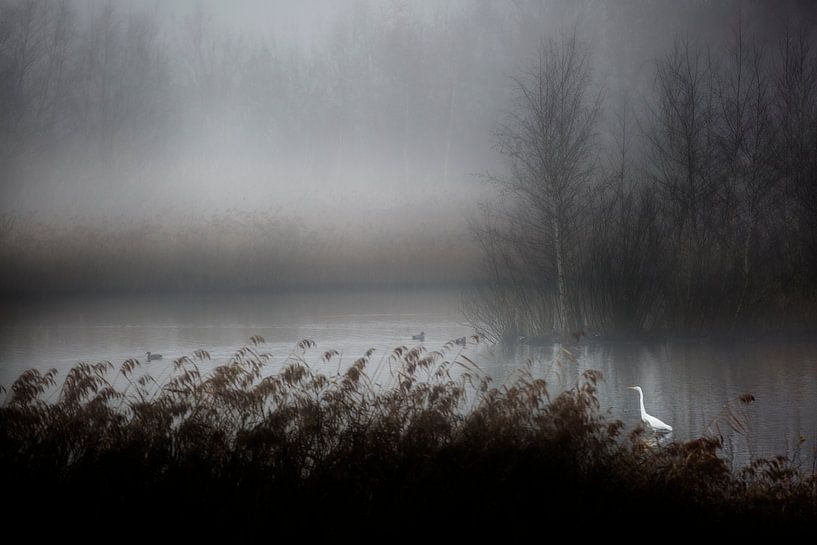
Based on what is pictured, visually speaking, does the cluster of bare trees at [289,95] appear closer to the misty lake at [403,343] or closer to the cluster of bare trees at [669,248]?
the misty lake at [403,343]

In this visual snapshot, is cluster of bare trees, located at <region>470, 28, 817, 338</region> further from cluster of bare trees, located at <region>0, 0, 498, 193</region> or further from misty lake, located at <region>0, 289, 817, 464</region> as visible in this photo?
cluster of bare trees, located at <region>0, 0, 498, 193</region>

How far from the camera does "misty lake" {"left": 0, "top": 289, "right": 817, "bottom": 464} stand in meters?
7.51

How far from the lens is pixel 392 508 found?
3.82 m

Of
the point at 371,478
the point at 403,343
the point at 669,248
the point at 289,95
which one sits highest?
the point at 289,95

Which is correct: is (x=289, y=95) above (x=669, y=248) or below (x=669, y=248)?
above

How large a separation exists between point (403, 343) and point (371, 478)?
835 cm

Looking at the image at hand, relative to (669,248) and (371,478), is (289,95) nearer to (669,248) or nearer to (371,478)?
(669,248)

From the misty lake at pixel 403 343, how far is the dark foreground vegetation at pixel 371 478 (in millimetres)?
1646

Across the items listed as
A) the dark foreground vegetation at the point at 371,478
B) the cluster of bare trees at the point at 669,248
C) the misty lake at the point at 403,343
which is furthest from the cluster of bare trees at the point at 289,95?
the dark foreground vegetation at the point at 371,478

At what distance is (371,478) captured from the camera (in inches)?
154

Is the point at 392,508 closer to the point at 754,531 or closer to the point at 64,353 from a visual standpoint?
the point at 754,531

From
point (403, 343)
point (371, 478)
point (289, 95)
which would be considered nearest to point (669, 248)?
point (403, 343)

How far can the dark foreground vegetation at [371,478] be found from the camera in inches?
149

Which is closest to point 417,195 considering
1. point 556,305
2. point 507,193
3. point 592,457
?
point 507,193
